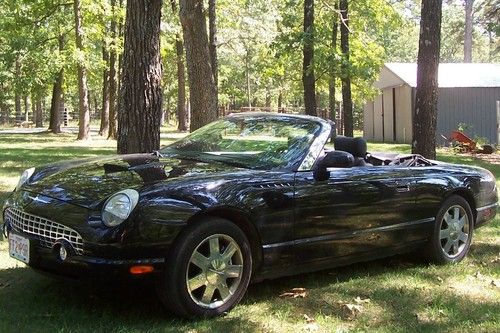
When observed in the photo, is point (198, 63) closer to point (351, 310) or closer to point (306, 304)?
point (306, 304)

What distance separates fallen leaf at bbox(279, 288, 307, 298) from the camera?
4781 mm

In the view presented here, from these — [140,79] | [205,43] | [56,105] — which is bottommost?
[140,79]

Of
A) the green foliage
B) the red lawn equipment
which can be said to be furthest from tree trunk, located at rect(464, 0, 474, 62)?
the red lawn equipment

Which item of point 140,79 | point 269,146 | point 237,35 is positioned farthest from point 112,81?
point 269,146

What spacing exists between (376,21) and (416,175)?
68.0 ft

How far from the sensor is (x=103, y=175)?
14.5 ft

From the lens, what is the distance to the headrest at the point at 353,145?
Result: 5.55m

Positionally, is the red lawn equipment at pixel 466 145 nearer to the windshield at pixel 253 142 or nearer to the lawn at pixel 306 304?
the lawn at pixel 306 304

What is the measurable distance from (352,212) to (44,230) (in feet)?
7.53

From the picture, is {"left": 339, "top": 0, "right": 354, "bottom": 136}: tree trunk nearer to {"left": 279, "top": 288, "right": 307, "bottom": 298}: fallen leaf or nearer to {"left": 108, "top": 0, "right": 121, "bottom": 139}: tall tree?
{"left": 108, "top": 0, "right": 121, "bottom": 139}: tall tree

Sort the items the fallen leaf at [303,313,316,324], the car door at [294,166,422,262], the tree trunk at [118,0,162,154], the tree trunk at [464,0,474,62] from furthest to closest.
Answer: the tree trunk at [464,0,474,62] < the tree trunk at [118,0,162,154] < the car door at [294,166,422,262] < the fallen leaf at [303,313,316,324]

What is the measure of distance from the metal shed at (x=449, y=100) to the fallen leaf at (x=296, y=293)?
20655 mm

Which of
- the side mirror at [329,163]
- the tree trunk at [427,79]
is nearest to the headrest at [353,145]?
the side mirror at [329,163]

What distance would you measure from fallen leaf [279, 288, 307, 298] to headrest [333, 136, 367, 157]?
1353 millimetres
